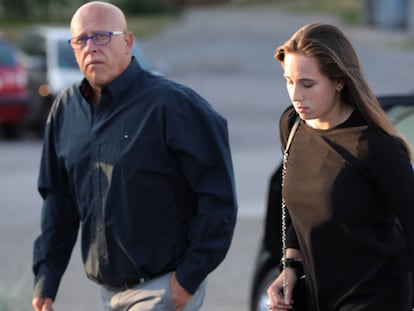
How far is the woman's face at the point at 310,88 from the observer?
10.1 feet

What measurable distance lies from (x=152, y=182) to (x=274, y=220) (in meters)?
1.41

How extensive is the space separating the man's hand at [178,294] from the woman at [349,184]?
618mm

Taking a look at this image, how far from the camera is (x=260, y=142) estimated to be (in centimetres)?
1515

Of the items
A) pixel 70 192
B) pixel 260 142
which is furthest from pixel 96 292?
pixel 260 142

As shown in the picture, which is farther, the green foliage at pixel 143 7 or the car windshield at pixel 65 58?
the green foliage at pixel 143 7

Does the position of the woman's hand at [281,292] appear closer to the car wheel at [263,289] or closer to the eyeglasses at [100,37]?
the eyeglasses at [100,37]

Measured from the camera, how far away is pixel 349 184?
3.07 meters

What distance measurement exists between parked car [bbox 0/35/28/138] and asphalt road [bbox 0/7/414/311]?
1.43 feet

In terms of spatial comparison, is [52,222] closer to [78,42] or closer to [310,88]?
[78,42]

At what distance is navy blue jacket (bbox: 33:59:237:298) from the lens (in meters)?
3.60

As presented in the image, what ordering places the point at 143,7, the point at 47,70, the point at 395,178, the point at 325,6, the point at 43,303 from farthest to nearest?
the point at 325,6 → the point at 143,7 → the point at 47,70 → the point at 43,303 → the point at 395,178

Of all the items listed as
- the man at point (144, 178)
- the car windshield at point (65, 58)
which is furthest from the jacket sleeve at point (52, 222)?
the car windshield at point (65, 58)

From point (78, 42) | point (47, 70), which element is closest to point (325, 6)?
point (47, 70)

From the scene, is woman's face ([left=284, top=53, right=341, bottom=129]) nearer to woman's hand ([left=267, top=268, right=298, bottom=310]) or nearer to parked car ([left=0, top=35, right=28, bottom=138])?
woman's hand ([left=267, top=268, right=298, bottom=310])
